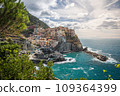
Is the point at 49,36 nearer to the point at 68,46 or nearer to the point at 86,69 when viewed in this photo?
the point at 68,46

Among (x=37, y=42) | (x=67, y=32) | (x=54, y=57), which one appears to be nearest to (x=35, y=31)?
(x=37, y=42)

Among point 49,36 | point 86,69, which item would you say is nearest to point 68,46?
point 49,36

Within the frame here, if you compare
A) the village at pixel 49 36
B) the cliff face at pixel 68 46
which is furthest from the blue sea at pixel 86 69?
the village at pixel 49 36

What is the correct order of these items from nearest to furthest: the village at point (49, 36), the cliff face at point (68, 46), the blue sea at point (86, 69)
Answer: the blue sea at point (86, 69) < the village at point (49, 36) < the cliff face at point (68, 46)

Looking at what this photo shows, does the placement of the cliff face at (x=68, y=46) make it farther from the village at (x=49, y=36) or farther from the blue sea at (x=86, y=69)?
the blue sea at (x=86, y=69)

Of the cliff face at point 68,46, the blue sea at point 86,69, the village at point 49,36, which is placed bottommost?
the blue sea at point 86,69

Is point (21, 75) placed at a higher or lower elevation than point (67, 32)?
lower

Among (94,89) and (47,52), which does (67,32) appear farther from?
(94,89)

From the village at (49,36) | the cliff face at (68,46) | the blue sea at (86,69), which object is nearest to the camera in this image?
the blue sea at (86,69)
